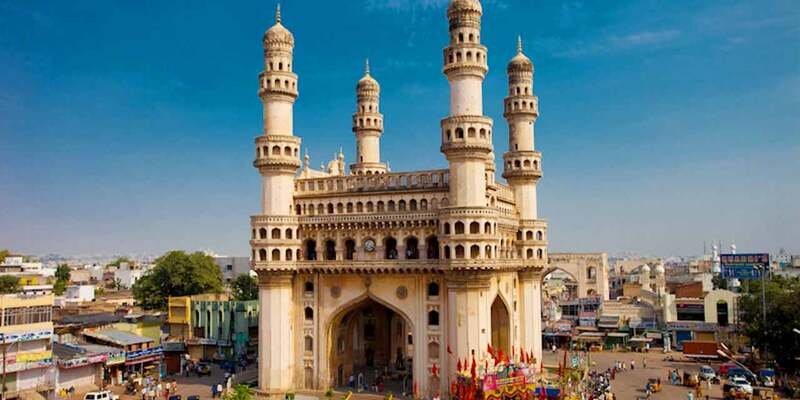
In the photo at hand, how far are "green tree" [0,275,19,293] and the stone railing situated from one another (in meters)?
39.1

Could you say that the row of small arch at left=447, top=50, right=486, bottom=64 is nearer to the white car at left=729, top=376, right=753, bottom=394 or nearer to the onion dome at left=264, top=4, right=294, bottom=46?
the onion dome at left=264, top=4, right=294, bottom=46

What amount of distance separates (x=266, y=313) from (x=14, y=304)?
14.8 m

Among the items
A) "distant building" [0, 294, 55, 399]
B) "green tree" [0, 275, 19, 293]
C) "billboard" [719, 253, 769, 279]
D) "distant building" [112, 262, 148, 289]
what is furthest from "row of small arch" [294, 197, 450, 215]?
"distant building" [112, 262, 148, 289]

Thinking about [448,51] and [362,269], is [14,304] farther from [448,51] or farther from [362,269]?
[448,51]

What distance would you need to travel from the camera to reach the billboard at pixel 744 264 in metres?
57.5

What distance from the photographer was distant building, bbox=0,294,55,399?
133ft

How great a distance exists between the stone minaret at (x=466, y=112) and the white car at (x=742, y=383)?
1955 centimetres

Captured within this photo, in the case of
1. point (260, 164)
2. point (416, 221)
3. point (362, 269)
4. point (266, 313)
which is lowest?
point (266, 313)

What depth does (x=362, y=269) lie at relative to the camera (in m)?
43.1

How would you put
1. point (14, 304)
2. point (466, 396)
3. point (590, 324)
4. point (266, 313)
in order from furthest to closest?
point (590, 324) → point (266, 313) → point (14, 304) → point (466, 396)

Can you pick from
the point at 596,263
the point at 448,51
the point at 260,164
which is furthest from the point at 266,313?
the point at 596,263

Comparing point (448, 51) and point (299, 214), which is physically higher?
point (448, 51)

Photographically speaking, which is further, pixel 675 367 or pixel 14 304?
pixel 675 367

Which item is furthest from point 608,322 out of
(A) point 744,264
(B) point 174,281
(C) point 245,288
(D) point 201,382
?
(B) point 174,281
